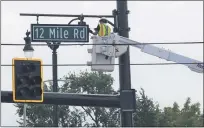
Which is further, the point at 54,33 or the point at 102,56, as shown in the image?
the point at 102,56

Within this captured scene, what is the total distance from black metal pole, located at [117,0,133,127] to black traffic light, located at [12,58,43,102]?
227cm

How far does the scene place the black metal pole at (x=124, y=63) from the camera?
49.9ft

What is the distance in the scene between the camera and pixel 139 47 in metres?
17.7

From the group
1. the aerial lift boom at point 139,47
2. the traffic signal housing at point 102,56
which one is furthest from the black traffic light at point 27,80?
the aerial lift boom at point 139,47

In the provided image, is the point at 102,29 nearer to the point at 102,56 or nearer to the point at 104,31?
the point at 104,31

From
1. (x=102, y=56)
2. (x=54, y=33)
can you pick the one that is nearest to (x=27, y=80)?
(x=54, y=33)

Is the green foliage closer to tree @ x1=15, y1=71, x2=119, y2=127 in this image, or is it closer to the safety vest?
tree @ x1=15, y1=71, x2=119, y2=127

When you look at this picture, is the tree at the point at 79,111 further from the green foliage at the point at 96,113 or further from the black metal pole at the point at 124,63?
the black metal pole at the point at 124,63

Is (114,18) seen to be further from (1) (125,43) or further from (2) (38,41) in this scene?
(2) (38,41)

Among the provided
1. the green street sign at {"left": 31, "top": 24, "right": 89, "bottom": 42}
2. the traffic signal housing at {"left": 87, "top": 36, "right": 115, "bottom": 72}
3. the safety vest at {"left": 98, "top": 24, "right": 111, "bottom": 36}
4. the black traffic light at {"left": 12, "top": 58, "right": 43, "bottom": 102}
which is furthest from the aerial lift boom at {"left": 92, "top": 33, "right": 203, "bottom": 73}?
the black traffic light at {"left": 12, "top": 58, "right": 43, "bottom": 102}

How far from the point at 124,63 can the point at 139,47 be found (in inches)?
87.3

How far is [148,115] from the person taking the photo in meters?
30.1

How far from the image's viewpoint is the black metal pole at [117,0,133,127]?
15203 millimetres

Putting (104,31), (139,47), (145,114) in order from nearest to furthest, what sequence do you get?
(104,31)
(139,47)
(145,114)
